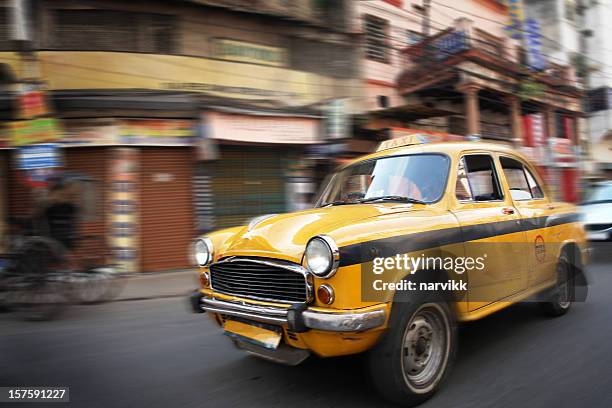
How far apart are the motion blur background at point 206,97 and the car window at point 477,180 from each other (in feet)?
20.5

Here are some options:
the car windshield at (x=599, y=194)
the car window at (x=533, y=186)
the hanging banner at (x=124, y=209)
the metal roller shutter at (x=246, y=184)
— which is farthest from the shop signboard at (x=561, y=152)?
the hanging banner at (x=124, y=209)

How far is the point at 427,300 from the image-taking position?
2.93m

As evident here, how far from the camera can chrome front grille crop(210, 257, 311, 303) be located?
2.82 m

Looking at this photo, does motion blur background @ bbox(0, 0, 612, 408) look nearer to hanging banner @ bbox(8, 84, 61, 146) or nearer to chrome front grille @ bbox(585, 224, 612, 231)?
hanging banner @ bbox(8, 84, 61, 146)

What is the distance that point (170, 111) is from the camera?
978cm

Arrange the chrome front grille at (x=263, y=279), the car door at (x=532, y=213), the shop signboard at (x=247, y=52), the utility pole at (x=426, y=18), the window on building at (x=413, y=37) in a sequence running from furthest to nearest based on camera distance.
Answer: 1. the utility pole at (x=426, y=18)
2. the window on building at (x=413, y=37)
3. the shop signboard at (x=247, y=52)
4. the car door at (x=532, y=213)
5. the chrome front grille at (x=263, y=279)

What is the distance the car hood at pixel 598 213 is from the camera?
848 cm

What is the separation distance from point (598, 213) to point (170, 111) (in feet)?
29.6

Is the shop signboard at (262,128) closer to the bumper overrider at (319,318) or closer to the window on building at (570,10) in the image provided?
the bumper overrider at (319,318)

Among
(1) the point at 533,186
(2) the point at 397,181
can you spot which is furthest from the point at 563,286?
(2) the point at 397,181

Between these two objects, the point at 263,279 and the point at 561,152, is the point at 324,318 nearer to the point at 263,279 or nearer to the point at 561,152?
the point at 263,279

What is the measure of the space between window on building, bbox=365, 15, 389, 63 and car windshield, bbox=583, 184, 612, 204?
24.2 feet

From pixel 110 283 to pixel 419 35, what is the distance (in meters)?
13.0

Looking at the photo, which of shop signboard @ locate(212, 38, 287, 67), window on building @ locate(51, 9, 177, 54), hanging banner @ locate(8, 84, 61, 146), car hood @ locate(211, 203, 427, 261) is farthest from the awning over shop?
car hood @ locate(211, 203, 427, 261)
